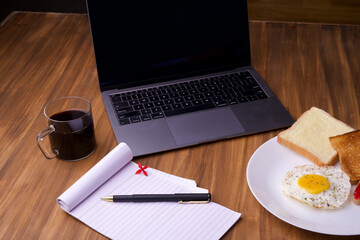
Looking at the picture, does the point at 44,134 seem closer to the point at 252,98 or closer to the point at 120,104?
the point at 120,104

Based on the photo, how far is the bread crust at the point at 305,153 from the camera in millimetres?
1011

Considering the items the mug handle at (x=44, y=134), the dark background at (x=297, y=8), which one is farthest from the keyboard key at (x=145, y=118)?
the dark background at (x=297, y=8)

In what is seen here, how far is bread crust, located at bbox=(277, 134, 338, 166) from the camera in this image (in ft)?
3.32

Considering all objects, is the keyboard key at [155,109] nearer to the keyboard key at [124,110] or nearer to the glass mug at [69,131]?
the keyboard key at [124,110]

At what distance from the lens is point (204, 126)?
113cm

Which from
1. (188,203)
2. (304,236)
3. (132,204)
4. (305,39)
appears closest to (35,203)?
(132,204)

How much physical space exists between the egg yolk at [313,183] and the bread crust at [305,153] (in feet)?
0.33

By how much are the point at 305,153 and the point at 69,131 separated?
1.88ft

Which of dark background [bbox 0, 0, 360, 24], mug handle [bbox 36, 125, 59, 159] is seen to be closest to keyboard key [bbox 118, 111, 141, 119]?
mug handle [bbox 36, 125, 59, 159]

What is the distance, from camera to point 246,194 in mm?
958

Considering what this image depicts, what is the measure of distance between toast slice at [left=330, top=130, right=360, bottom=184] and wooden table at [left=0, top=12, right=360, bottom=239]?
0.16 meters

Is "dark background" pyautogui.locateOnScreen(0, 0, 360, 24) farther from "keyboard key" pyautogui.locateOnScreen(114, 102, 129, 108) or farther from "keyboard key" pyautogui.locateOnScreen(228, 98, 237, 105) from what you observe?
"keyboard key" pyautogui.locateOnScreen(114, 102, 129, 108)

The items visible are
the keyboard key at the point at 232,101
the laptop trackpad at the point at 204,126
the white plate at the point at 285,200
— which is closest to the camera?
the white plate at the point at 285,200

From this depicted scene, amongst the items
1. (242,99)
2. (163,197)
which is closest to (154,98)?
(242,99)
